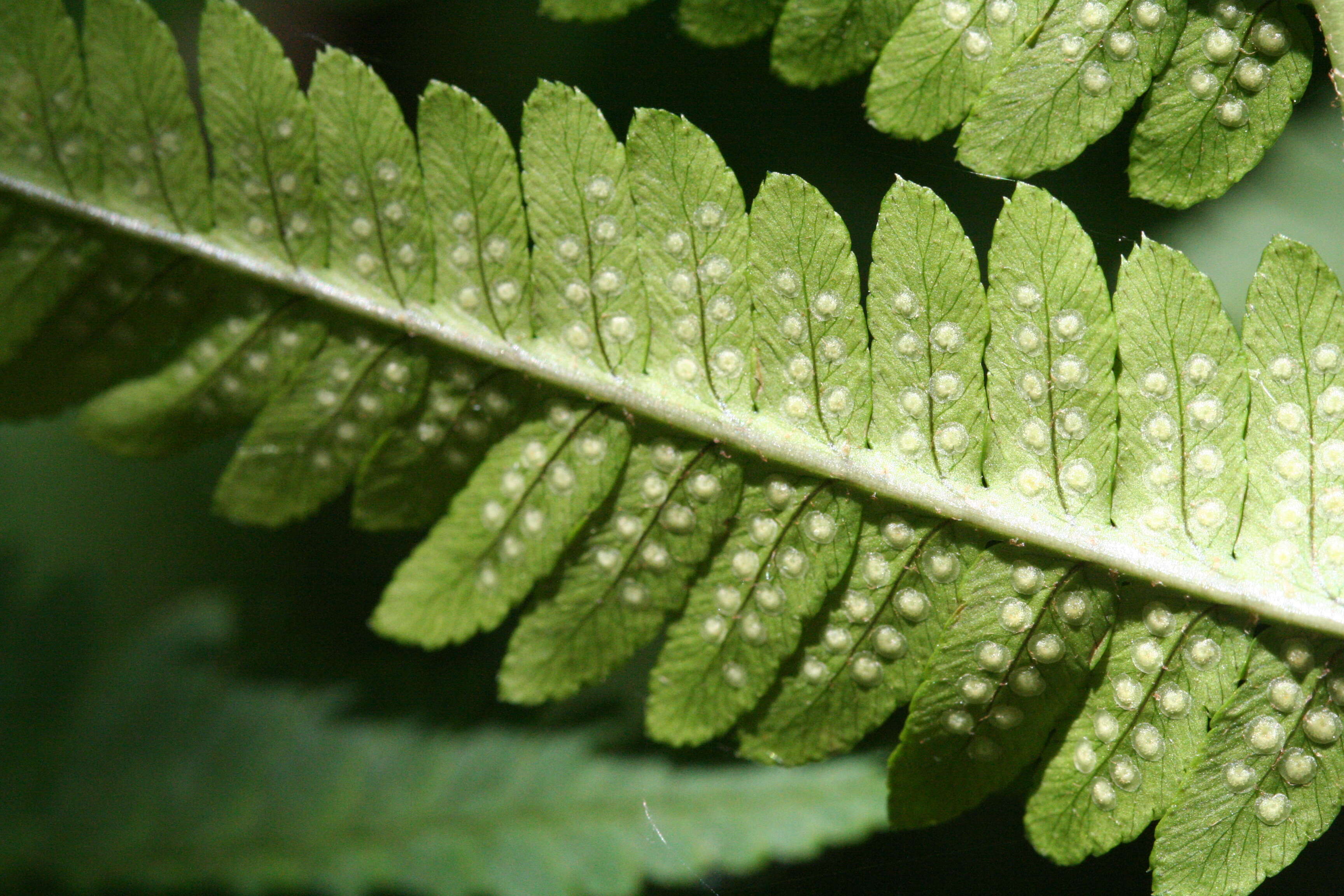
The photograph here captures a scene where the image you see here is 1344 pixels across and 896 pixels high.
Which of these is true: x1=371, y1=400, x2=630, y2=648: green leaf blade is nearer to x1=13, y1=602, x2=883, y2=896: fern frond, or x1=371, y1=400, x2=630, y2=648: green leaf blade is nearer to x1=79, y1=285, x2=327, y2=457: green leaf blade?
x1=79, y1=285, x2=327, y2=457: green leaf blade

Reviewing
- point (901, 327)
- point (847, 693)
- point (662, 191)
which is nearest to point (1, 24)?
point (662, 191)

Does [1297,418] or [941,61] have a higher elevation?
[941,61]

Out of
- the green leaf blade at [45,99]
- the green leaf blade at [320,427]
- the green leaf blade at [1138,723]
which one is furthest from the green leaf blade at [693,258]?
the green leaf blade at [45,99]

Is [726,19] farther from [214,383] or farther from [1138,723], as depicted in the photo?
[1138,723]

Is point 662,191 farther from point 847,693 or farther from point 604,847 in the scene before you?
point 604,847

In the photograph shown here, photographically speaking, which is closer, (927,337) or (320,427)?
(927,337)

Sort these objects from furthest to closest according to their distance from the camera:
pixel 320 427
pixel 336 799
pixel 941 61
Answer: pixel 336 799 → pixel 320 427 → pixel 941 61

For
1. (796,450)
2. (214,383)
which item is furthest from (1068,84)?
(214,383)
